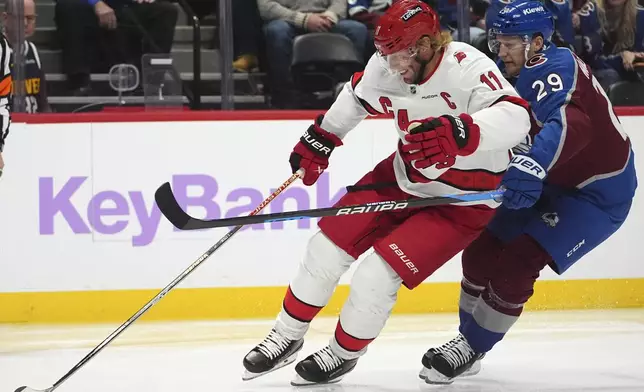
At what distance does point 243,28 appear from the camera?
16.4ft

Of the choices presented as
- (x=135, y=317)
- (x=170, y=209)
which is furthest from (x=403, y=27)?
(x=135, y=317)

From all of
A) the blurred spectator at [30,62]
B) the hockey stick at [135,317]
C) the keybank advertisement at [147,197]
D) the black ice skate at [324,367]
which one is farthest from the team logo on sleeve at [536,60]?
the blurred spectator at [30,62]

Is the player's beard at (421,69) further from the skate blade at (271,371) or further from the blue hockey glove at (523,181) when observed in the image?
the skate blade at (271,371)

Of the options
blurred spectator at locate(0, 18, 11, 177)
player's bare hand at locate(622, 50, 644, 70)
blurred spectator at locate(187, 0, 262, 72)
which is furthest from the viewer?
player's bare hand at locate(622, 50, 644, 70)

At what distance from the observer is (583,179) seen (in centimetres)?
346

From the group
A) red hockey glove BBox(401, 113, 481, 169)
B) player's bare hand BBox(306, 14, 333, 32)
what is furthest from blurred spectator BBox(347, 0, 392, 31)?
red hockey glove BBox(401, 113, 481, 169)

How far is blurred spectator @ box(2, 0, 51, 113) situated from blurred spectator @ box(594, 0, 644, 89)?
2634 mm

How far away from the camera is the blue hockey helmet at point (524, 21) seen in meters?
3.31

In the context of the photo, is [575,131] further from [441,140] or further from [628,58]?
[628,58]

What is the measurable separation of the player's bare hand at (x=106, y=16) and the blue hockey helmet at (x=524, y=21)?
2104mm

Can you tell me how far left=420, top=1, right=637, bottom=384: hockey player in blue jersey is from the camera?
3256mm

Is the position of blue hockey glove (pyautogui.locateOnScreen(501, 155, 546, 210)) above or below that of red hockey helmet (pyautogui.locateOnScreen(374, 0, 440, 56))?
below

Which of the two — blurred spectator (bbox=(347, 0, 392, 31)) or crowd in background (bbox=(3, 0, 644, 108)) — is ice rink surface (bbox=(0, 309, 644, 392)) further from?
blurred spectator (bbox=(347, 0, 392, 31))

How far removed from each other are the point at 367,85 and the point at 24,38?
2.12m
